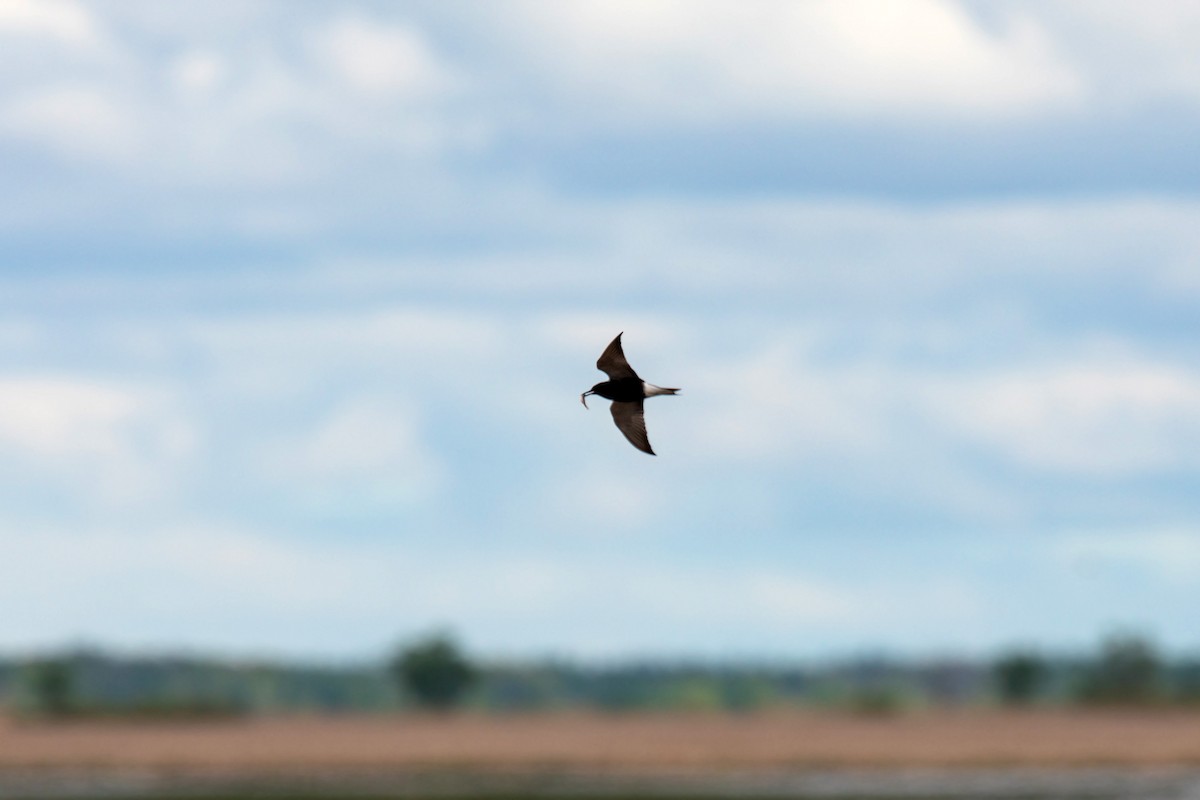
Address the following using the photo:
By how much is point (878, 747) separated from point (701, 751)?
6.82 m

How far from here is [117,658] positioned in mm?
197625

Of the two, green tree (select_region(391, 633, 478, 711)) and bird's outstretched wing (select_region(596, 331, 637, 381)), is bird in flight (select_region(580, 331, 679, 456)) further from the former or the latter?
green tree (select_region(391, 633, 478, 711))

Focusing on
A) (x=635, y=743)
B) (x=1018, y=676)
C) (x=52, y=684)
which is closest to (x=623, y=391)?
(x=635, y=743)

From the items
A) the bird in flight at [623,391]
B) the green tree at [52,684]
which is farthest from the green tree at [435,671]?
the bird in flight at [623,391]

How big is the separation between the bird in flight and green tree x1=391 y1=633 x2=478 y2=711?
10230 centimetres

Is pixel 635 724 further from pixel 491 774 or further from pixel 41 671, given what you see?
pixel 41 671

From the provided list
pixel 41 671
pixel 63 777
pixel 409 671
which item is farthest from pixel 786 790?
pixel 409 671

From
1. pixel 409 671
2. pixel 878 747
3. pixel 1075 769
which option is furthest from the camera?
pixel 409 671

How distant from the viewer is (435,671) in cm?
12050

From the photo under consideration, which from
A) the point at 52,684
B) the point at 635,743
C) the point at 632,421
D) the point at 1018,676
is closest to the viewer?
the point at 632,421

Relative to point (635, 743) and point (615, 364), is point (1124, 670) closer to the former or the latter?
point (635, 743)

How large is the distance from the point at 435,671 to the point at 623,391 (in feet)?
337

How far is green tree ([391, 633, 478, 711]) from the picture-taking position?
12050 cm

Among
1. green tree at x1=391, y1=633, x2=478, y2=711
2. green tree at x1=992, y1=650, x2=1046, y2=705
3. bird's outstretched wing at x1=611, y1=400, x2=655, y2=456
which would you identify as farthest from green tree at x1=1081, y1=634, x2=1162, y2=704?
bird's outstretched wing at x1=611, y1=400, x2=655, y2=456
